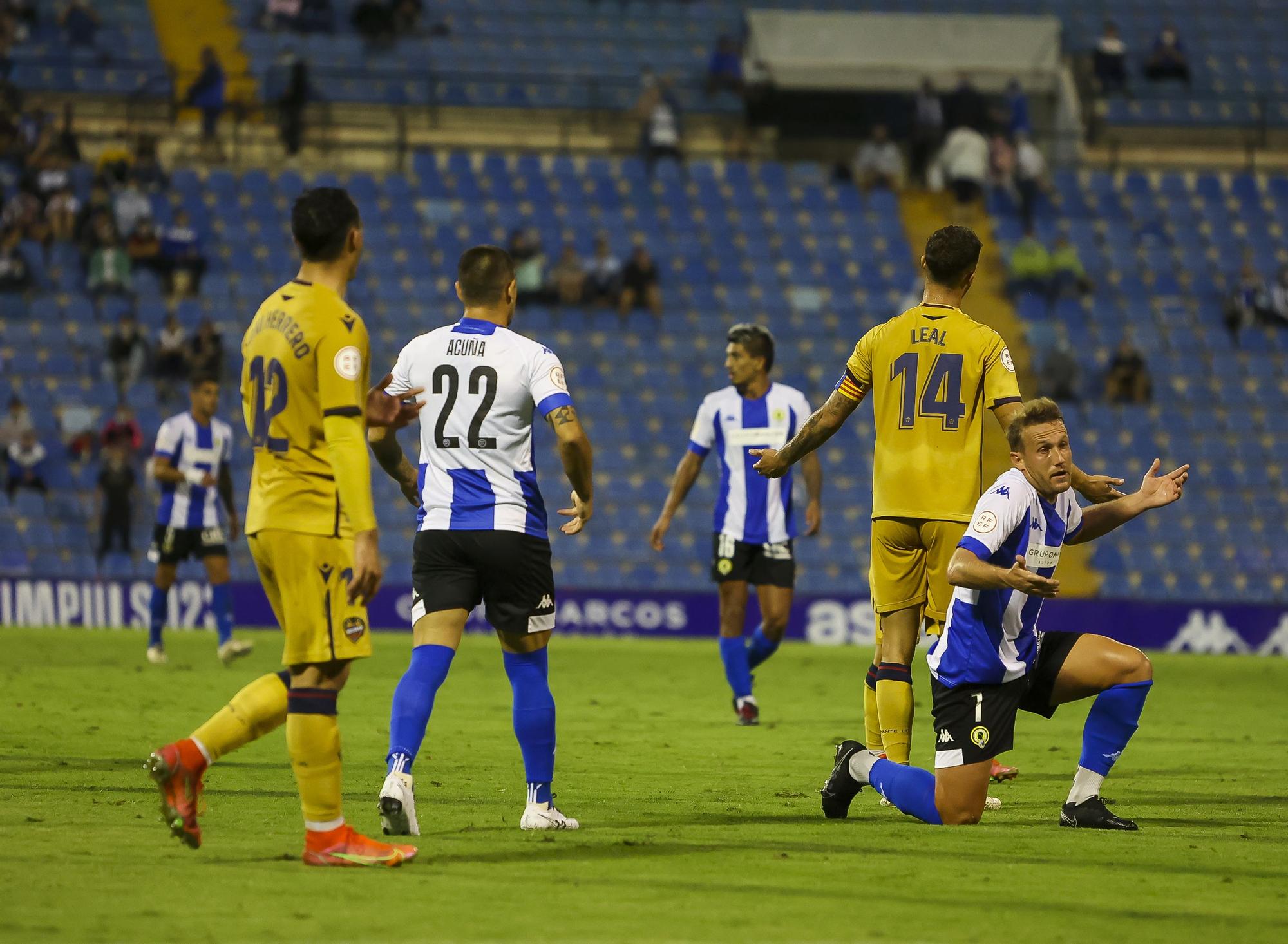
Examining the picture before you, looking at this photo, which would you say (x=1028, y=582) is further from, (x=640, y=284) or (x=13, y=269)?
(x=13, y=269)

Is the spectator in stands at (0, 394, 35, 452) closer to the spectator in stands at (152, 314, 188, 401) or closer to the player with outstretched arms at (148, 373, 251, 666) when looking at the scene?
the spectator in stands at (152, 314, 188, 401)

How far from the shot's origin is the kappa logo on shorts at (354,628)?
626 cm

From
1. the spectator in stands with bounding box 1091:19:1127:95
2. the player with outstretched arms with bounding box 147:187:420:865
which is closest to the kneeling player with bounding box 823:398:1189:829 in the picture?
the player with outstretched arms with bounding box 147:187:420:865

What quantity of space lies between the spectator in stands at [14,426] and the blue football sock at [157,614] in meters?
7.42

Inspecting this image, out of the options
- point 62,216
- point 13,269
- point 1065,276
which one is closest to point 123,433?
point 13,269

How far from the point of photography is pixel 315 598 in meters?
6.26

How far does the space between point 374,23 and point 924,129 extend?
31.0 feet

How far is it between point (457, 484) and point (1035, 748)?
5.32m

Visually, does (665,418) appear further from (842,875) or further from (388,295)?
(842,875)

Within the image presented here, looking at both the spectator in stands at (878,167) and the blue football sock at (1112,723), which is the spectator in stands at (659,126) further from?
the blue football sock at (1112,723)

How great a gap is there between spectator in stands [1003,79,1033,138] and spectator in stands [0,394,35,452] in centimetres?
1618

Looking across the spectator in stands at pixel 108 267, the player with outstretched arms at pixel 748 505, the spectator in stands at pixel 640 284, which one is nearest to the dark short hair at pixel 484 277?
the player with outstretched arms at pixel 748 505

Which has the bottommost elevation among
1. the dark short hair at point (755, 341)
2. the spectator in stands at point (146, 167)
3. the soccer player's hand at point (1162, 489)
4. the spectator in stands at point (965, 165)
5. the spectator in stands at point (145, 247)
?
the soccer player's hand at point (1162, 489)

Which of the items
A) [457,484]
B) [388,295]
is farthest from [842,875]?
[388,295]
